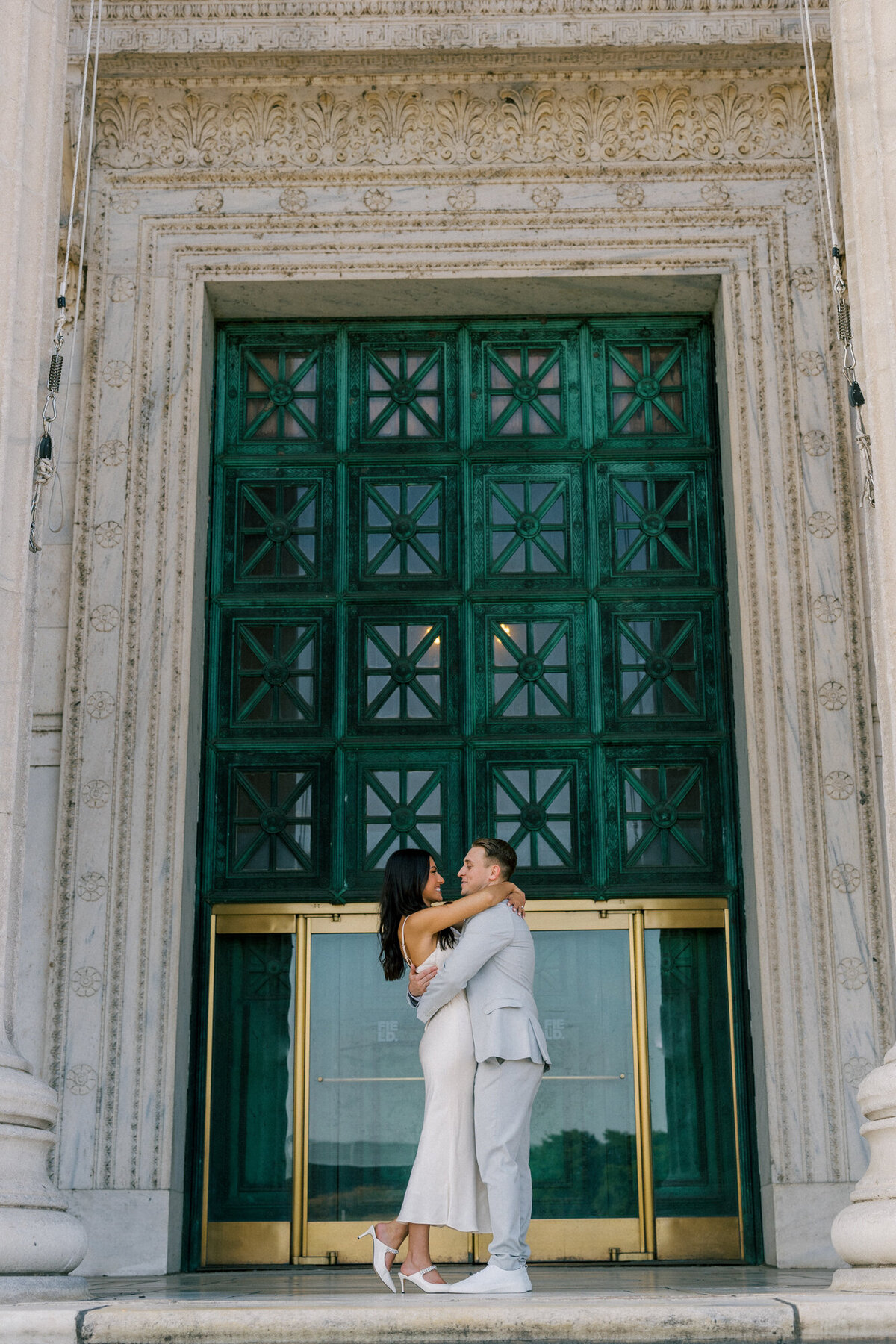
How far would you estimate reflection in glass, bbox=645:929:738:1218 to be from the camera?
9078mm

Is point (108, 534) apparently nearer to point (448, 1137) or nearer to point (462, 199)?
point (462, 199)

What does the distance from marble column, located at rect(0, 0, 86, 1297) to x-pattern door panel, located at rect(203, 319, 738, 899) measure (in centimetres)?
327

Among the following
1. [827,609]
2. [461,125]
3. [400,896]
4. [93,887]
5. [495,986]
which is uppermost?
[461,125]

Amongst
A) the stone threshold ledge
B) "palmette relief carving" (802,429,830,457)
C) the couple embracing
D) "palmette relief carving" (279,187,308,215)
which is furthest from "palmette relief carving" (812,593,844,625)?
the stone threshold ledge

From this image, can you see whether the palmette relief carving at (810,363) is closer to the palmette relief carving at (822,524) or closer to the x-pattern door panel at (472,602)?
the x-pattern door panel at (472,602)

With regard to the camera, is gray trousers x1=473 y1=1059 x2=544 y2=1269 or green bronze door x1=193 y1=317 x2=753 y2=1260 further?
green bronze door x1=193 y1=317 x2=753 y2=1260

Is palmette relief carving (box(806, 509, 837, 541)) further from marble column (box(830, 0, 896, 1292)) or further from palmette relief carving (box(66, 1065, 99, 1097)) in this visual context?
palmette relief carving (box(66, 1065, 99, 1097))

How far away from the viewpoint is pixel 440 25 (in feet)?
32.7

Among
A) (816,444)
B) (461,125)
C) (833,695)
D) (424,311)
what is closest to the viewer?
(833,695)

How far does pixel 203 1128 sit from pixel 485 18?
716 cm

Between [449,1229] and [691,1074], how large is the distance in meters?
1.70

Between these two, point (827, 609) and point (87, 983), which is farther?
point (827, 609)

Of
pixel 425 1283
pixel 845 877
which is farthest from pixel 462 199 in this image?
pixel 425 1283

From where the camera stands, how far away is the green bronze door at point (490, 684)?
9273 millimetres
